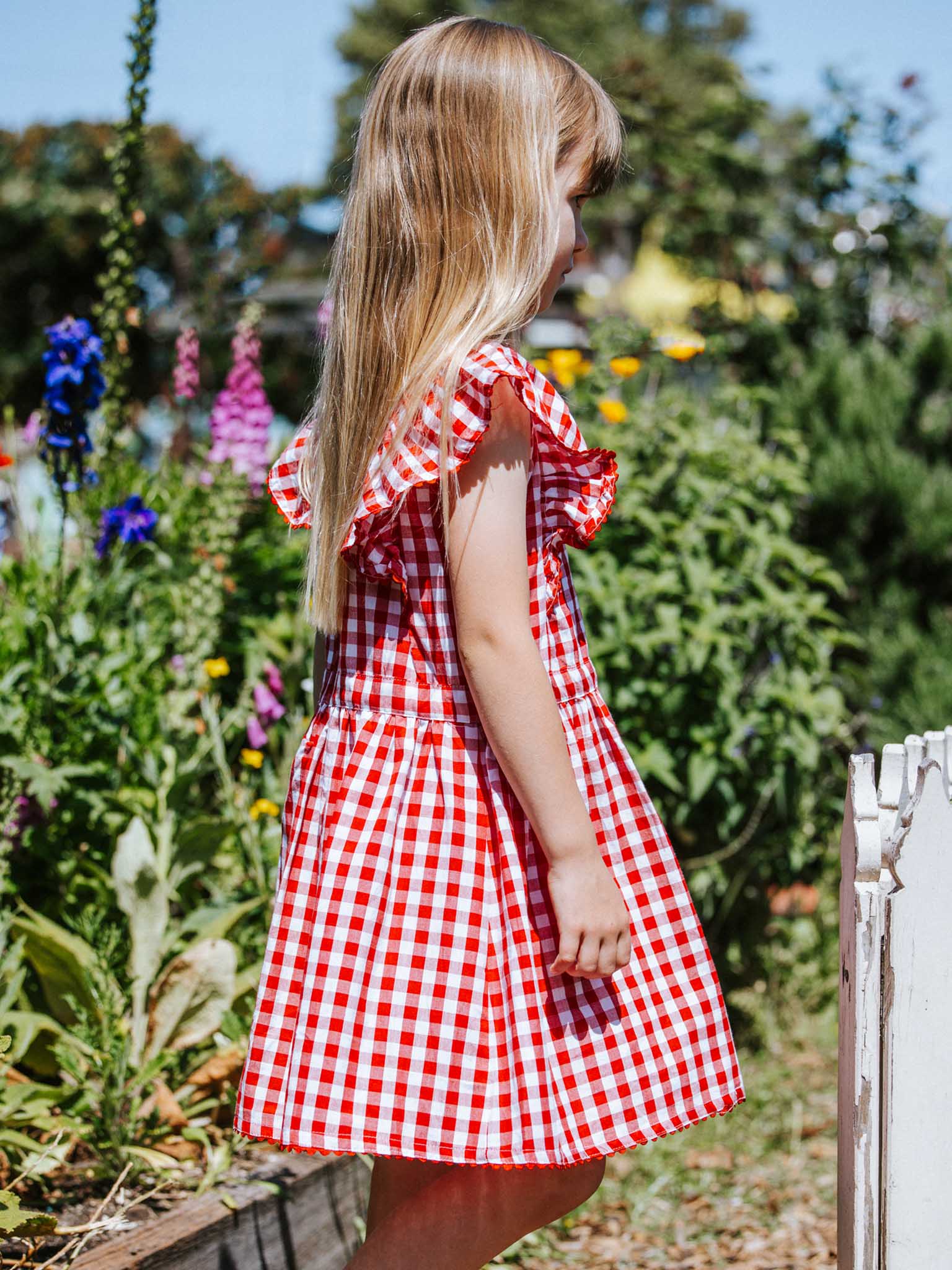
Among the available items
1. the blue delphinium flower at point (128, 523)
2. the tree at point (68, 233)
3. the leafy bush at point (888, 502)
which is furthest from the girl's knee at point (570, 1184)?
the tree at point (68, 233)

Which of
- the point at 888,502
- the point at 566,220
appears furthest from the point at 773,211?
the point at 566,220

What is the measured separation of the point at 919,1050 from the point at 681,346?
234 centimetres

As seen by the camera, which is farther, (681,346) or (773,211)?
(773,211)

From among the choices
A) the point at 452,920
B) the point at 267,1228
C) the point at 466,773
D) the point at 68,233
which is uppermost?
the point at 68,233

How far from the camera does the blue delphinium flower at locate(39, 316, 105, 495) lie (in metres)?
2.25

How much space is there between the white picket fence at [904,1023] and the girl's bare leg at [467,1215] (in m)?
0.33

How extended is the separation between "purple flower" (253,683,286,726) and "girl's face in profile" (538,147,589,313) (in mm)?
1232

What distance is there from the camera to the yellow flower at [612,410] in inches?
124

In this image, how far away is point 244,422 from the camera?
285cm

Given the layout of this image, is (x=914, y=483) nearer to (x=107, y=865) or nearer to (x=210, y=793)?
(x=210, y=793)

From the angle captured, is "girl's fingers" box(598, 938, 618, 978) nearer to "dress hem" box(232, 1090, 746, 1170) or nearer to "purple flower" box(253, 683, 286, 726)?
"dress hem" box(232, 1090, 746, 1170)

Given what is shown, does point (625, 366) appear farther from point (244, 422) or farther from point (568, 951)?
point (568, 951)

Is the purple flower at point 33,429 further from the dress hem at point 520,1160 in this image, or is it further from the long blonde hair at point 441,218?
the dress hem at point 520,1160

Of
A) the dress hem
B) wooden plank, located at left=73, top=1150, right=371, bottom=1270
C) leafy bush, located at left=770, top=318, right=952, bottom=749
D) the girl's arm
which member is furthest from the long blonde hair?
leafy bush, located at left=770, top=318, right=952, bottom=749
